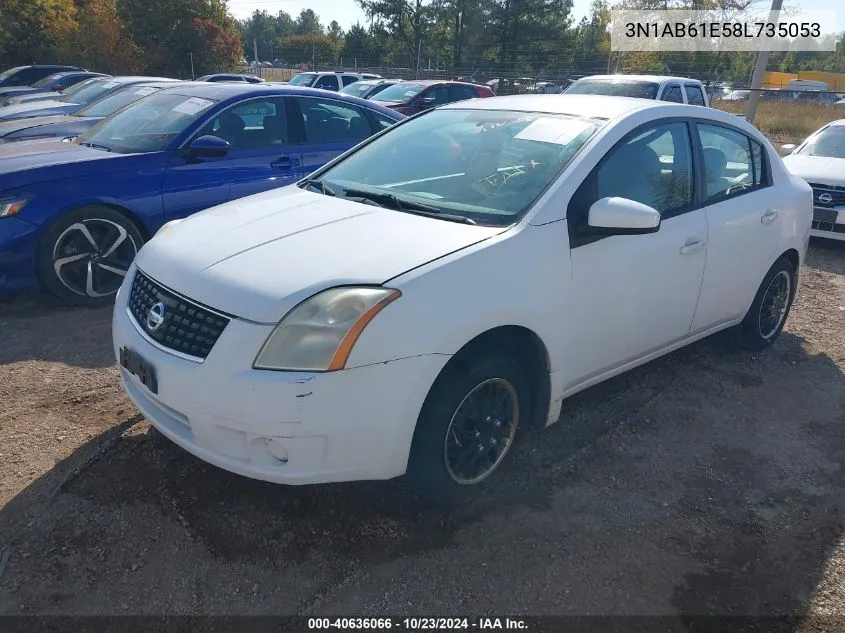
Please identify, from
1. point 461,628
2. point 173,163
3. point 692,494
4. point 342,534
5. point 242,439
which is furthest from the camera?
point 173,163

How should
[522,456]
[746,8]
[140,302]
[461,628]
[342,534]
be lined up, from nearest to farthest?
[461,628] < [342,534] < [140,302] < [522,456] < [746,8]

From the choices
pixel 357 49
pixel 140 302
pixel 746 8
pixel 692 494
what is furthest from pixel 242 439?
pixel 357 49

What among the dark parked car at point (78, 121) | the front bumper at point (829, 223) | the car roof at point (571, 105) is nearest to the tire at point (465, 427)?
the car roof at point (571, 105)

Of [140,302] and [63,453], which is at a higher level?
[140,302]

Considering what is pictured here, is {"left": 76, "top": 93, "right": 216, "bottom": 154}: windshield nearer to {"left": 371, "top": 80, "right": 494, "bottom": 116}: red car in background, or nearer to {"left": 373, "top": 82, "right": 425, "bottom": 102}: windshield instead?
{"left": 371, "top": 80, "right": 494, "bottom": 116}: red car in background

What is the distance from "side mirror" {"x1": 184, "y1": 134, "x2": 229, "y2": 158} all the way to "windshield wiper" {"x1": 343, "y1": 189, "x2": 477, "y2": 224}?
7.01 feet

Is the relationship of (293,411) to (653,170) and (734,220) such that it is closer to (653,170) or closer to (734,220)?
(653,170)

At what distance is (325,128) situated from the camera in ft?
20.4

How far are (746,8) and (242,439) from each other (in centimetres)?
3887

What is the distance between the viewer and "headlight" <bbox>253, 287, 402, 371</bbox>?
2.37m

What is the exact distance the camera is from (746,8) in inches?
1331

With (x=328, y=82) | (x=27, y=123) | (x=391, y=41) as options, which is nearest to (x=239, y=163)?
(x=27, y=123)

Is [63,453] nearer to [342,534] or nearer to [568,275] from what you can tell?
[342,534]

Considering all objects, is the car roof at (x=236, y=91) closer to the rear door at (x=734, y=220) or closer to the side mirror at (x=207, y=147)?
the side mirror at (x=207, y=147)
